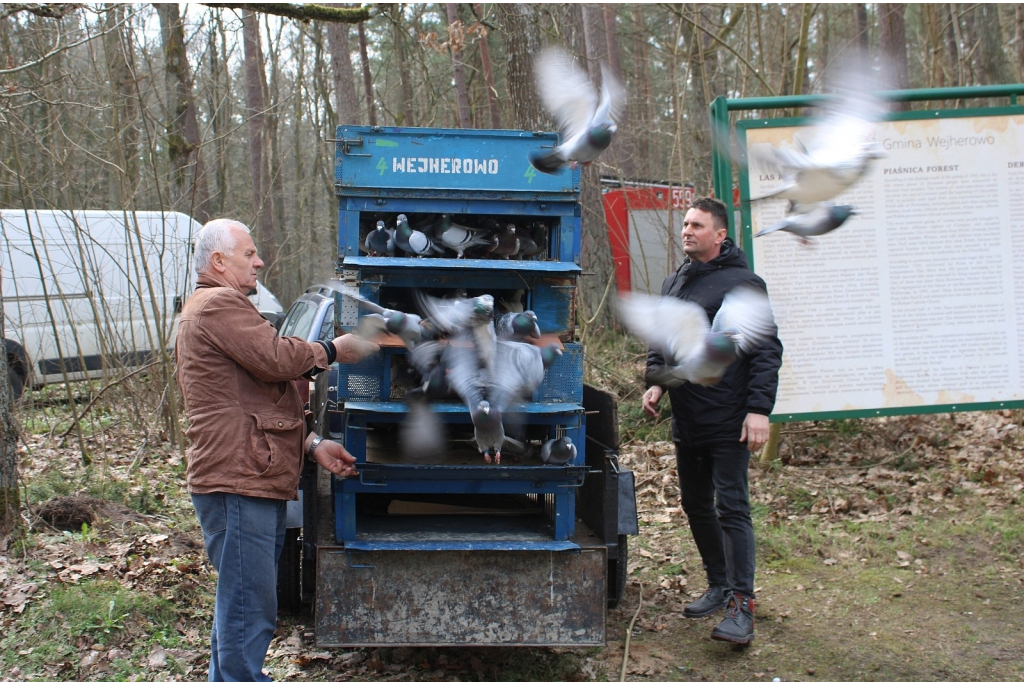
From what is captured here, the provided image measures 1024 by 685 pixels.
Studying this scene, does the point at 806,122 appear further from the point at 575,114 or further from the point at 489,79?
the point at 489,79

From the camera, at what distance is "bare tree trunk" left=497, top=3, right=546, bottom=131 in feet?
23.9

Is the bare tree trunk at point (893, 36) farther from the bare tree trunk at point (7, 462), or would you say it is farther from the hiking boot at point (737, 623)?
the bare tree trunk at point (7, 462)

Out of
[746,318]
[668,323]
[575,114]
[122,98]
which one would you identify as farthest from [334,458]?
[122,98]

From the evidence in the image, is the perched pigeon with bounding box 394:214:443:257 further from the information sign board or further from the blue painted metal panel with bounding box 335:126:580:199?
the information sign board

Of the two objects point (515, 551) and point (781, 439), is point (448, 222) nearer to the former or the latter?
point (515, 551)

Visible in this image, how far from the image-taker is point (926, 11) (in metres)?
10.4

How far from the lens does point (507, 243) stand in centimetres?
438

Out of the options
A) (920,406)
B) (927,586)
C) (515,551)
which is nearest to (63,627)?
(515,551)

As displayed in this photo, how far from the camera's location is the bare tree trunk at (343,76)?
44.7ft

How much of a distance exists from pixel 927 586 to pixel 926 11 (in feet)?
25.8

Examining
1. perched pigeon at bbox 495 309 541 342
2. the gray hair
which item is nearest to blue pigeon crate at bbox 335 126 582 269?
perched pigeon at bbox 495 309 541 342

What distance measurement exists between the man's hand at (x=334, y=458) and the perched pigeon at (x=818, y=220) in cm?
232

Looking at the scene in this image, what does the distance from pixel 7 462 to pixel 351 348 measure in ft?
9.28

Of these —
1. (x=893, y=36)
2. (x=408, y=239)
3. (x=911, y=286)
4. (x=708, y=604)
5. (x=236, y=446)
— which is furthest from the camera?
(x=893, y=36)
